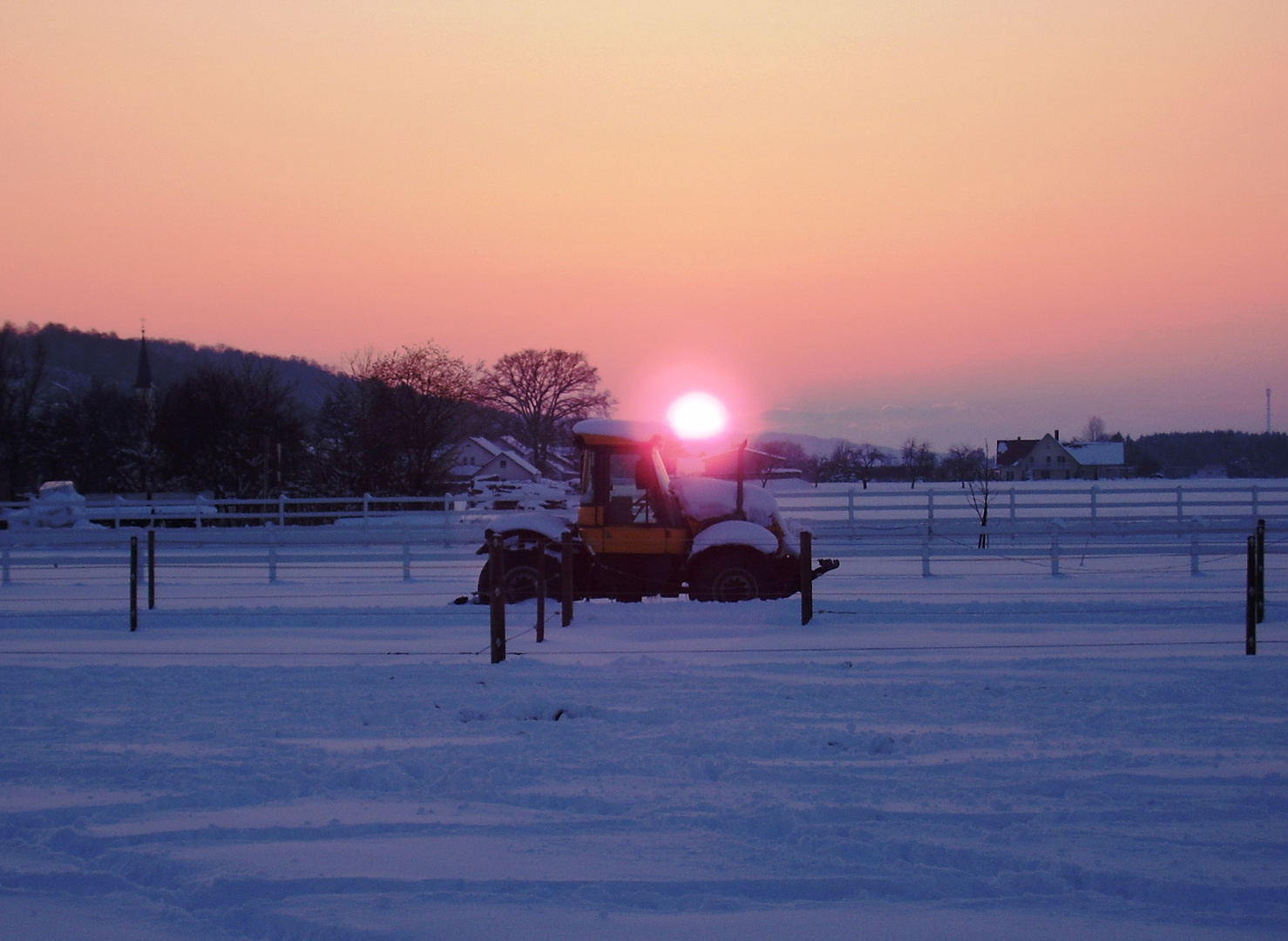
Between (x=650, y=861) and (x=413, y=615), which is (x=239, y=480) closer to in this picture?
(x=413, y=615)

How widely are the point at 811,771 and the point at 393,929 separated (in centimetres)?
248

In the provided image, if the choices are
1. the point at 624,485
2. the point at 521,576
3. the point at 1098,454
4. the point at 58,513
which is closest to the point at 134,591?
the point at 521,576

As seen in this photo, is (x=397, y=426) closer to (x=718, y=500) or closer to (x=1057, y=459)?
(x=718, y=500)

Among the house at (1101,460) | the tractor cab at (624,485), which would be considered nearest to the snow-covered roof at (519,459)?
the house at (1101,460)

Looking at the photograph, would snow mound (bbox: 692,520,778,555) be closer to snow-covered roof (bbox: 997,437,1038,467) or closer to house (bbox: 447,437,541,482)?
house (bbox: 447,437,541,482)

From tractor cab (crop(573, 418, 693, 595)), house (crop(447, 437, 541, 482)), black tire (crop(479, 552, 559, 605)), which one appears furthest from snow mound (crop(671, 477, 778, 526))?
house (crop(447, 437, 541, 482))

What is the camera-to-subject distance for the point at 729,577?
12.5 m

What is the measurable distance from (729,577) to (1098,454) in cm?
8207

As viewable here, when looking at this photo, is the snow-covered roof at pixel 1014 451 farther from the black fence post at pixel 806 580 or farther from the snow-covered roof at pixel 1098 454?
the black fence post at pixel 806 580

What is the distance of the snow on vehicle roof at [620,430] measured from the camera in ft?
41.6

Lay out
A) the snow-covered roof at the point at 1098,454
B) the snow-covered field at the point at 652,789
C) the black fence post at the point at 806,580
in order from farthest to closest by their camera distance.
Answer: the snow-covered roof at the point at 1098,454, the black fence post at the point at 806,580, the snow-covered field at the point at 652,789

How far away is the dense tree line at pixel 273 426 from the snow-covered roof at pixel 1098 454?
44.1m

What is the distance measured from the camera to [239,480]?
4497cm

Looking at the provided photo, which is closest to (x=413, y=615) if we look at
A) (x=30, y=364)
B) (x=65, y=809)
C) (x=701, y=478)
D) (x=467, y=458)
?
(x=701, y=478)
